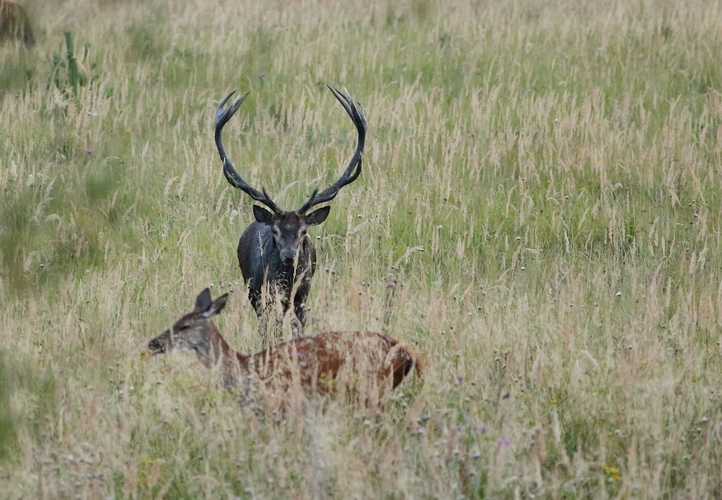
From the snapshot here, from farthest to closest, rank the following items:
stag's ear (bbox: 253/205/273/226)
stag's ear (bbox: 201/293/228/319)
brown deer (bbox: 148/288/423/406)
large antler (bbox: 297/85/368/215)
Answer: large antler (bbox: 297/85/368/215)
stag's ear (bbox: 253/205/273/226)
stag's ear (bbox: 201/293/228/319)
brown deer (bbox: 148/288/423/406)

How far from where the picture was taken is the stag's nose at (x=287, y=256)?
652 cm

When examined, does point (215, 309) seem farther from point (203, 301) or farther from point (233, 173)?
point (233, 173)

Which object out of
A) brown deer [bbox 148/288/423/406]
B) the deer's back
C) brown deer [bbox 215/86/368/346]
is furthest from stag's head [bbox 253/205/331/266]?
the deer's back

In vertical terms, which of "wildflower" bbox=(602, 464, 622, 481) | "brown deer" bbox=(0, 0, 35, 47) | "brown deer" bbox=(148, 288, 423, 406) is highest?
"brown deer" bbox=(0, 0, 35, 47)

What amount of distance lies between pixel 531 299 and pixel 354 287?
1.34m

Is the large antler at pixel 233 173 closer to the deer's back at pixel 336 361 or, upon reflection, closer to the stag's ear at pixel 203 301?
the stag's ear at pixel 203 301

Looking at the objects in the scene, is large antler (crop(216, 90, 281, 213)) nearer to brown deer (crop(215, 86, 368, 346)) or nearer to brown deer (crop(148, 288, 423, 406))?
brown deer (crop(215, 86, 368, 346))

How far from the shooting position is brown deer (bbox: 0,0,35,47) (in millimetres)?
2492

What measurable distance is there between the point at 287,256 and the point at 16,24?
403cm

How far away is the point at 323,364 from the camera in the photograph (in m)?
4.91

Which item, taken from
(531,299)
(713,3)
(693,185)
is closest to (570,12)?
(713,3)

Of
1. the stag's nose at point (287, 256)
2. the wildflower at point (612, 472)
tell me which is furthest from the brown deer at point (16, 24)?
the stag's nose at point (287, 256)

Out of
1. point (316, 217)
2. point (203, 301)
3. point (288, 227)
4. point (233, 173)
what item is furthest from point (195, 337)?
point (233, 173)

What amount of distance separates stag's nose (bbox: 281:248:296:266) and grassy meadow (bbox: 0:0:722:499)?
334mm
